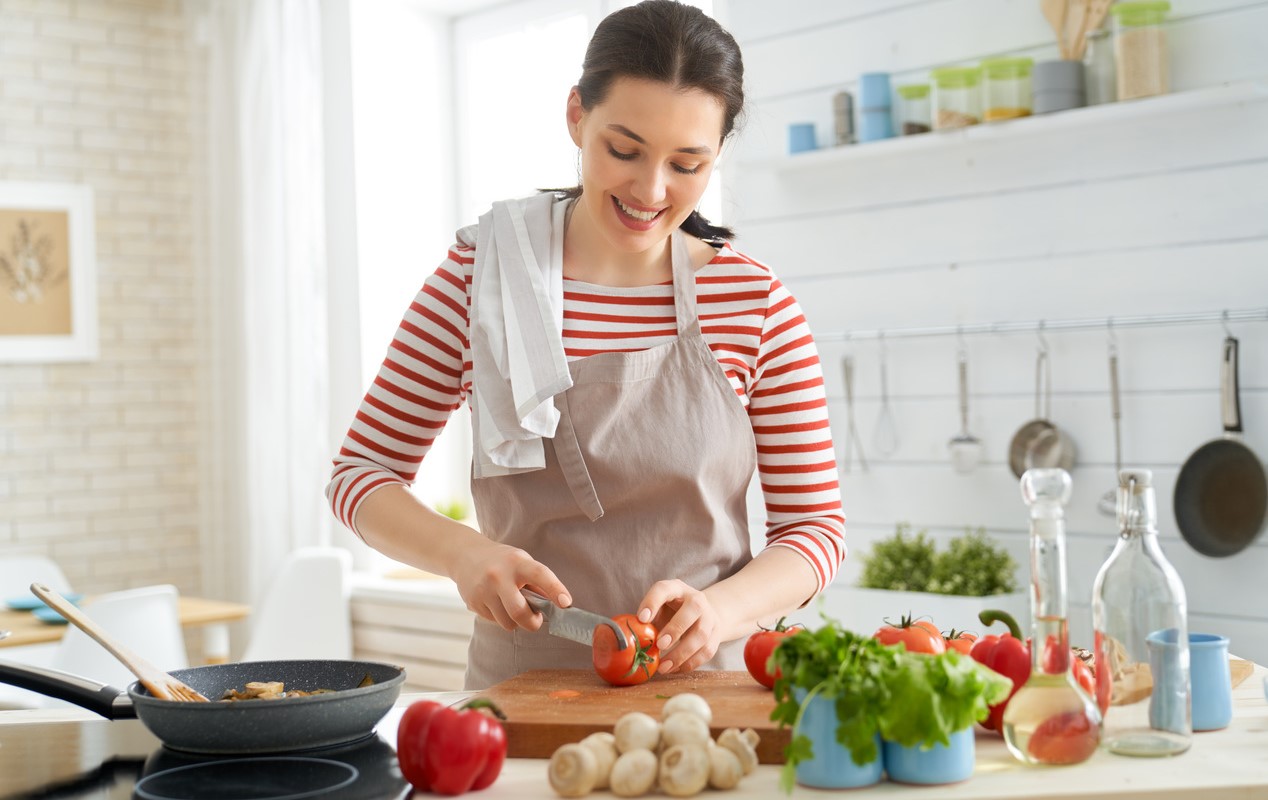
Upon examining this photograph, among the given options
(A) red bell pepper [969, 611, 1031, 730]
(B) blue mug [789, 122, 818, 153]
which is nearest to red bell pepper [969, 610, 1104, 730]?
(A) red bell pepper [969, 611, 1031, 730]

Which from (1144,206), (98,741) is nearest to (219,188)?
(1144,206)

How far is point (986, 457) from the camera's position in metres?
2.96

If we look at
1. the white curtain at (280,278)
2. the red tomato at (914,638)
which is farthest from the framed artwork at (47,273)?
the red tomato at (914,638)

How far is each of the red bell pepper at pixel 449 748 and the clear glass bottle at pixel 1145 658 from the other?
1.75 ft

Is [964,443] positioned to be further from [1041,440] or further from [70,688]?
[70,688]

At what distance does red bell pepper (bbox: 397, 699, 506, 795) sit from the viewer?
1083 mm

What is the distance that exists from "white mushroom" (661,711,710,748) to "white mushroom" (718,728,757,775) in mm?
22

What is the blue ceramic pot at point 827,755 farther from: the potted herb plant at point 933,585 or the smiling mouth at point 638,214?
the potted herb plant at point 933,585

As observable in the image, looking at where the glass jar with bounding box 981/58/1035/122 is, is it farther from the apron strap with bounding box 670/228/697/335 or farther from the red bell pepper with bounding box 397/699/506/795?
the red bell pepper with bounding box 397/699/506/795

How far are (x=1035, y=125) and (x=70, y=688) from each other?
2.15 meters

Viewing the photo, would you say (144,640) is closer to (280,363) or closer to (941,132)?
(280,363)

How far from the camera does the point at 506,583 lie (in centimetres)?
144

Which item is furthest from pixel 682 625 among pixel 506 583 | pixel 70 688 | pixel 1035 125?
pixel 1035 125

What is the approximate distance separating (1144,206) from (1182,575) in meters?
0.74
